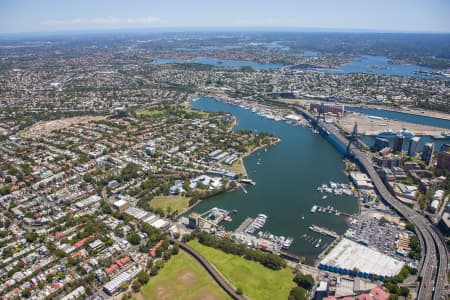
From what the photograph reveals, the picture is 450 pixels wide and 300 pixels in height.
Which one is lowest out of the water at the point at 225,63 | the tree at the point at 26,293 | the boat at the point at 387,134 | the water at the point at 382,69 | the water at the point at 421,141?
the tree at the point at 26,293

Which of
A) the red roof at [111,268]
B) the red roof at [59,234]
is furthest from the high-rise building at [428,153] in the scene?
the red roof at [59,234]

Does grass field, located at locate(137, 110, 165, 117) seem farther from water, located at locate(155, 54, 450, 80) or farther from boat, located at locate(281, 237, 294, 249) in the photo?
water, located at locate(155, 54, 450, 80)

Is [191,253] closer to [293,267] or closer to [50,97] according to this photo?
[293,267]

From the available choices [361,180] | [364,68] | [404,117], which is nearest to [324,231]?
[361,180]

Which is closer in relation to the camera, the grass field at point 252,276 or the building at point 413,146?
the grass field at point 252,276

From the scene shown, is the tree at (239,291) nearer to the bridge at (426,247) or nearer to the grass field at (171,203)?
the bridge at (426,247)

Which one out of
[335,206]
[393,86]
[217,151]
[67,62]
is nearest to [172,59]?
[67,62]

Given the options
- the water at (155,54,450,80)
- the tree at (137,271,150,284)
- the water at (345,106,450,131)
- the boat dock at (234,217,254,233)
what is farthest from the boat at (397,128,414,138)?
the water at (155,54,450,80)
